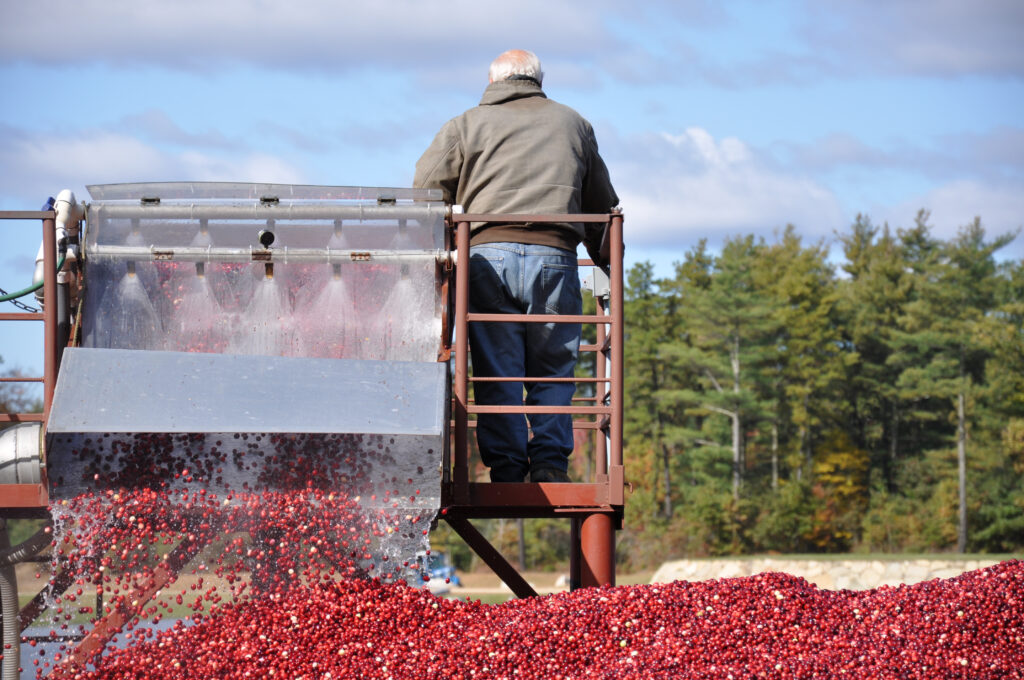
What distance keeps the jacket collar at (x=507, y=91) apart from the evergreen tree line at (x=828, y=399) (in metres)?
38.8

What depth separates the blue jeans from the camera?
555cm

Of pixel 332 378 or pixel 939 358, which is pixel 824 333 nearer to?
pixel 939 358

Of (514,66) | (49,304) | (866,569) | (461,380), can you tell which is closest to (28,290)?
(49,304)

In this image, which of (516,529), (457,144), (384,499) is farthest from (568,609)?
(516,529)

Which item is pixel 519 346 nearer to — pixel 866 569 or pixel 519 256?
pixel 519 256

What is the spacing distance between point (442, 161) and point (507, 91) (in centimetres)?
50

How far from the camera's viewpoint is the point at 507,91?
5855 mm

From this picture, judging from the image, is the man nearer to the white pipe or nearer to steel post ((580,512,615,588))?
steel post ((580,512,615,588))

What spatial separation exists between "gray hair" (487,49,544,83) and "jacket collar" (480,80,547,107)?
1.8 inches

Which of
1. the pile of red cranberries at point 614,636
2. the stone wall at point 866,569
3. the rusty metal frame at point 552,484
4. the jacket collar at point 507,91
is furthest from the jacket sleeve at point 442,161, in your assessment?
the stone wall at point 866,569

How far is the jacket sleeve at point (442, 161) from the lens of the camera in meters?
5.69

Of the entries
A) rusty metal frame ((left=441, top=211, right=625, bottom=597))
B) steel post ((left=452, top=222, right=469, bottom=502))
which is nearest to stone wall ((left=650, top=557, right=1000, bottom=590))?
rusty metal frame ((left=441, top=211, right=625, bottom=597))

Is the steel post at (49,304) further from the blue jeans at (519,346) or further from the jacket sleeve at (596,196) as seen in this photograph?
the jacket sleeve at (596,196)

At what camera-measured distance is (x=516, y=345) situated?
5555mm
